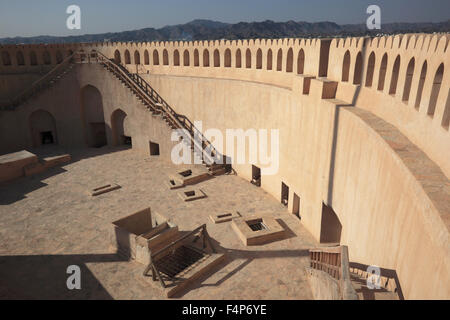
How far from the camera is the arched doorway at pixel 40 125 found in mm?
21344

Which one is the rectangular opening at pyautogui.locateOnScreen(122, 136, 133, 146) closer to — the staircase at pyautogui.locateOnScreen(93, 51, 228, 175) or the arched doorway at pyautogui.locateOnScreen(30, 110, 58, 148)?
the staircase at pyautogui.locateOnScreen(93, 51, 228, 175)

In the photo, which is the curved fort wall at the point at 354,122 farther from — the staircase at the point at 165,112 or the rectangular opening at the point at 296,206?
the staircase at the point at 165,112

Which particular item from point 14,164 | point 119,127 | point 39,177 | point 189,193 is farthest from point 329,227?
point 119,127

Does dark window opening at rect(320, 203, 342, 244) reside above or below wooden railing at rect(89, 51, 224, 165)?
below

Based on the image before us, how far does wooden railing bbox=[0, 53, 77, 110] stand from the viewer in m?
20.5

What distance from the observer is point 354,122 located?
831 cm

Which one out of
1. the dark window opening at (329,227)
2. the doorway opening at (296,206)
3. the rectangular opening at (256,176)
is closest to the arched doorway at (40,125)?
the rectangular opening at (256,176)

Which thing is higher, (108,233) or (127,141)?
(127,141)

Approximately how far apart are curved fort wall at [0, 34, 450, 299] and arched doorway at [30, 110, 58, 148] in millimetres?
5857

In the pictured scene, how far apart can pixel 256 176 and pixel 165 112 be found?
6854 mm

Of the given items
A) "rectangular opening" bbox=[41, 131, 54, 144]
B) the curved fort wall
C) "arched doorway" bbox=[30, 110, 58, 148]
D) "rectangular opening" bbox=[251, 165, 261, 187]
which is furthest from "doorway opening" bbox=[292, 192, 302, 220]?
"rectangular opening" bbox=[41, 131, 54, 144]

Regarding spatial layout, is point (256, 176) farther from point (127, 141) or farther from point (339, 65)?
point (127, 141)
